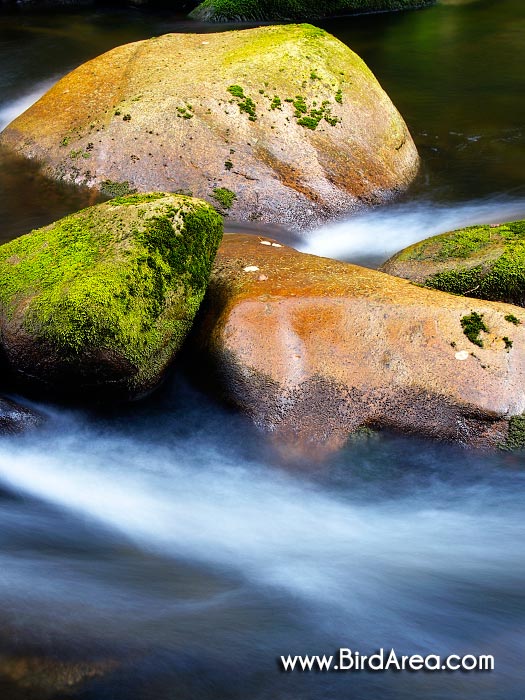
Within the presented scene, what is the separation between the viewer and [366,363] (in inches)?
194

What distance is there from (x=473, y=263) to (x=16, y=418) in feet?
11.4

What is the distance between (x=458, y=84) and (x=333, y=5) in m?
7.64

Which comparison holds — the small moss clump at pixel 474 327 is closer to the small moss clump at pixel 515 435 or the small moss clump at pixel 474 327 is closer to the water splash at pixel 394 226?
the small moss clump at pixel 515 435

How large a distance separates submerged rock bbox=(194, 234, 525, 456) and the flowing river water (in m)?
0.18

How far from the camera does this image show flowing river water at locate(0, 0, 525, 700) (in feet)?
10.2

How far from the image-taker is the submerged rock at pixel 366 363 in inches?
189

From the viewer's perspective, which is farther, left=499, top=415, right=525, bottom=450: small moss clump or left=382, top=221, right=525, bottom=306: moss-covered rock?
left=382, top=221, right=525, bottom=306: moss-covered rock

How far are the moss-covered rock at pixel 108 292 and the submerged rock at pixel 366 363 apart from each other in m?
0.37

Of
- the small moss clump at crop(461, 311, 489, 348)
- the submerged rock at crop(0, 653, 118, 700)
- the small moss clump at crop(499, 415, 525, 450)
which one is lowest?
the small moss clump at crop(499, 415, 525, 450)

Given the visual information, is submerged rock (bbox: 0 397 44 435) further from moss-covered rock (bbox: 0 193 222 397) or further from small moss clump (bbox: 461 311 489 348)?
small moss clump (bbox: 461 311 489 348)

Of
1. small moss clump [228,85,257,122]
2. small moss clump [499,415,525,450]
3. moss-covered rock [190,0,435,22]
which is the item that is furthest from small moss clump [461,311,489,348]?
moss-covered rock [190,0,435,22]

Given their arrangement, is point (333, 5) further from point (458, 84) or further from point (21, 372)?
point (21, 372)

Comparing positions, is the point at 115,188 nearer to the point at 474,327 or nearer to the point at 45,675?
the point at 474,327

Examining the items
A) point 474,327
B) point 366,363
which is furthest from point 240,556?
point 474,327
